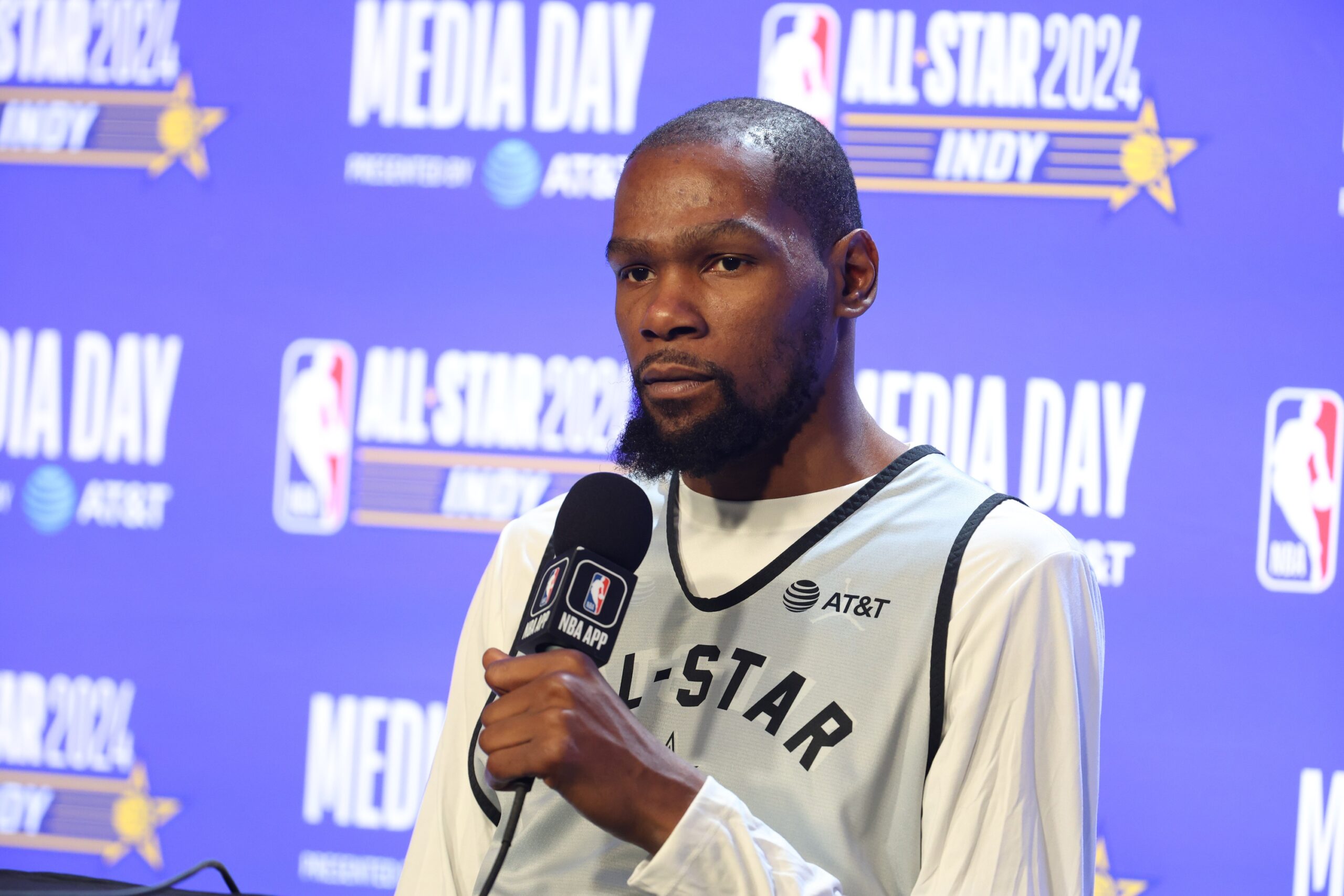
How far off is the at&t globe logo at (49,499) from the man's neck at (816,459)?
5.83 feet

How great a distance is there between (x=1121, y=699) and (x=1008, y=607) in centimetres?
118

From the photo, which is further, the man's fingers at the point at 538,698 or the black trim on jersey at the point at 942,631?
the black trim on jersey at the point at 942,631

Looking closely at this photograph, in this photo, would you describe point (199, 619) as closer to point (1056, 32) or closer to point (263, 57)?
point (263, 57)

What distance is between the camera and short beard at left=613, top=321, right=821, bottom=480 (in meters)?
1.16

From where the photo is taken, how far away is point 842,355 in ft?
4.20

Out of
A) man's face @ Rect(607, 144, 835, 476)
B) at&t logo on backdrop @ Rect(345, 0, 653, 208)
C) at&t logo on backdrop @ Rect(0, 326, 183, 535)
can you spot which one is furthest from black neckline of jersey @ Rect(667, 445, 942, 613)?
at&t logo on backdrop @ Rect(0, 326, 183, 535)

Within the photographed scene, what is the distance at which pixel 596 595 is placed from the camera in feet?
3.01

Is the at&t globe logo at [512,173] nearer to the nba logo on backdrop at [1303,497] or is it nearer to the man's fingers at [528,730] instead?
the nba logo on backdrop at [1303,497]

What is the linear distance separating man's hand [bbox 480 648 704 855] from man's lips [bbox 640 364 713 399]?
0.33 meters

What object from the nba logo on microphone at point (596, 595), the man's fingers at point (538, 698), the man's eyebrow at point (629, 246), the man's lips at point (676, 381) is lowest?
the man's fingers at point (538, 698)

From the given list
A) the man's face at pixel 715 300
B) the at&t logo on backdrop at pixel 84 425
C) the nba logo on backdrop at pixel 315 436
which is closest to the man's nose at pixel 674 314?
the man's face at pixel 715 300

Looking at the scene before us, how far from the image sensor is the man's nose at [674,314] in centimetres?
114

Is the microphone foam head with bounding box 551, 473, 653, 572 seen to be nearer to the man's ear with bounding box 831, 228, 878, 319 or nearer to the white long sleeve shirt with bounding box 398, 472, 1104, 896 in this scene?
the white long sleeve shirt with bounding box 398, 472, 1104, 896

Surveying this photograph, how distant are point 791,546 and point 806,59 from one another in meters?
1.32
